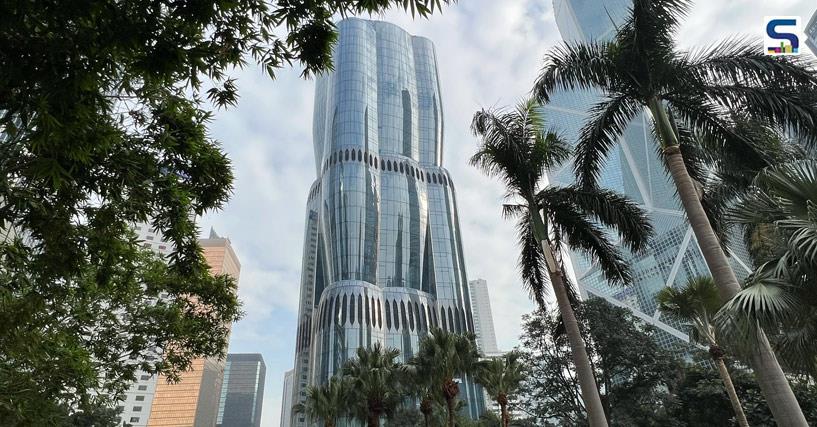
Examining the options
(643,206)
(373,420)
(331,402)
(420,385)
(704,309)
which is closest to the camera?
(704,309)

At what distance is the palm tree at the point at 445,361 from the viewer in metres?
23.1

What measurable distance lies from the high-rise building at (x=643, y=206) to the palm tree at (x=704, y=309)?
56158 millimetres

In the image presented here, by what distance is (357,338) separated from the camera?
75312 mm

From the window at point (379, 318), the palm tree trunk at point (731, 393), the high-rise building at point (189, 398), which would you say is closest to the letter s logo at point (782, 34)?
the palm tree trunk at point (731, 393)

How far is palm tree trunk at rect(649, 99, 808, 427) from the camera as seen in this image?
7120 mm

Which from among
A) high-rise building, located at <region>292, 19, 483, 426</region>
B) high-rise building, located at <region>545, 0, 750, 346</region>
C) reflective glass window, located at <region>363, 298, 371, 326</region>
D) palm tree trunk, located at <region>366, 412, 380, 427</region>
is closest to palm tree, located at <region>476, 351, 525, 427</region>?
palm tree trunk, located at <region>366, 412, 380, 427</region>

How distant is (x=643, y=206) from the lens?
246 ft

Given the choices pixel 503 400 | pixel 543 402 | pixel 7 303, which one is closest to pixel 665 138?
pixel 7 303

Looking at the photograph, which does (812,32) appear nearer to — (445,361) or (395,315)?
(395,315)

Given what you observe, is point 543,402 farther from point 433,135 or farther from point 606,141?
point 433,135

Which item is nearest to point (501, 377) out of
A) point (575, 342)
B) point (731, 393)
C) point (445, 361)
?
point (445, 361)

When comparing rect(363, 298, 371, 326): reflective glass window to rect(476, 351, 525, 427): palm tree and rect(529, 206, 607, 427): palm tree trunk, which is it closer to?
rect(476, 351, 525, 427): palm tree

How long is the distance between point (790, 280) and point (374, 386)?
22538mm

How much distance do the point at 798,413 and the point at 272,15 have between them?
30.8 feet
